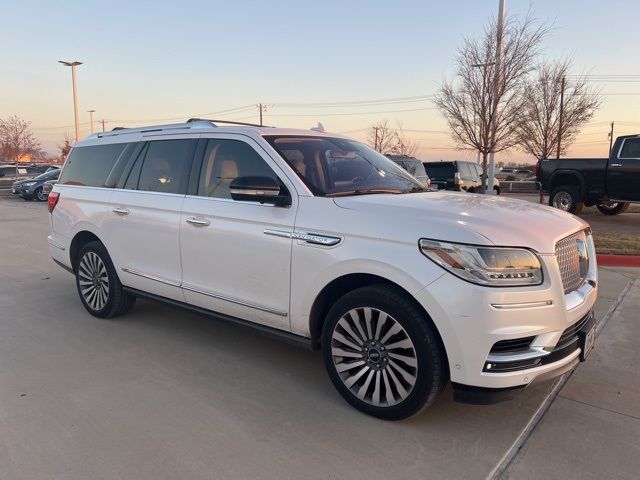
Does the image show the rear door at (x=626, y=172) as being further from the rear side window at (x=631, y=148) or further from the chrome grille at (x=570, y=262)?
the chrome grille at (x=570, y=262)

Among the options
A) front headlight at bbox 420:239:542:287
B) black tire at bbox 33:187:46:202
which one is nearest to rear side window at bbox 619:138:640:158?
front headlight at bbox 420:239:542:287

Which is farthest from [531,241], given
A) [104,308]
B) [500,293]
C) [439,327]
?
[104,308]

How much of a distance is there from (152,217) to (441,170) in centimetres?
1320

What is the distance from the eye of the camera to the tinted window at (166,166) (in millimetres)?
4266

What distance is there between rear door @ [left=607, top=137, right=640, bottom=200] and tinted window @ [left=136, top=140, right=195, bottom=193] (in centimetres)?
1171

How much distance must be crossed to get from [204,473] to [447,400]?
170 centimetres

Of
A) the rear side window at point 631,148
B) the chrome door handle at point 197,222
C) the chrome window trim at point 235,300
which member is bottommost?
the chrome window trim at point 235,300

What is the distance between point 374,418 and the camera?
3.20 meters

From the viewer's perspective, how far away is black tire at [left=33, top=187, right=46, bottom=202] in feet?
75.0

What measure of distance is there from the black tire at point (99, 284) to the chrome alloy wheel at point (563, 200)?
39.3 feet

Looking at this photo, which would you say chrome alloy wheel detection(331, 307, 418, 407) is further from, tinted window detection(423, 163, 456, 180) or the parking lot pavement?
tinted window detection(423, 163, 456, 180)

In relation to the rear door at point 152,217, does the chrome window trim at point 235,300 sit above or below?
below

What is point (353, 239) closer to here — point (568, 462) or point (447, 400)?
point (447, 400)

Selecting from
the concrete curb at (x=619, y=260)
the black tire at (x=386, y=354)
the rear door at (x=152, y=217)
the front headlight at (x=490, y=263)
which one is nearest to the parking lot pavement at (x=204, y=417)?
the black tire at (x=386, y=354)
